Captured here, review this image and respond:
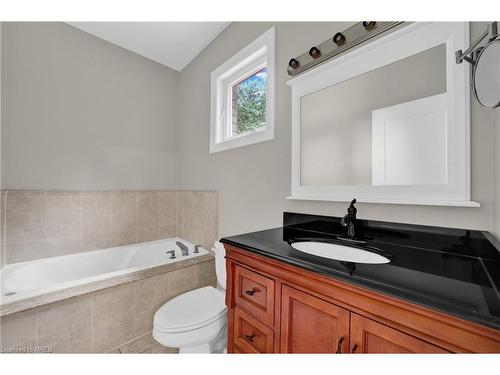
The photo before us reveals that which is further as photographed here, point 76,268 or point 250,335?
point 76,268

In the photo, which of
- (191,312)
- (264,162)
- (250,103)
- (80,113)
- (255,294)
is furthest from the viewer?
(80,113)

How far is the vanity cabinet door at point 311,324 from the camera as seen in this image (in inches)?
24.3

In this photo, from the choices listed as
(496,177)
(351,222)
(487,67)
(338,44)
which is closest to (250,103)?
(338,44)

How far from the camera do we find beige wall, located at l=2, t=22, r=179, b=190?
1768mm

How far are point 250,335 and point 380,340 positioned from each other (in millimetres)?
552

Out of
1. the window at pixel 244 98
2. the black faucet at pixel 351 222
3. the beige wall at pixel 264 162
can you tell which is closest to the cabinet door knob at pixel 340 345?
the black faucet at pixel 351 222

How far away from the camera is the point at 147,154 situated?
2549mm

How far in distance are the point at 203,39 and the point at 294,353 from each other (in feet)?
8.70

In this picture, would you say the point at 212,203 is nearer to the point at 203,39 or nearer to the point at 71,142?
the point at 71,142

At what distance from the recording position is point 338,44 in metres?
1.14

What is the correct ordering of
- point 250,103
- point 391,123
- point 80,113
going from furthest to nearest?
point 80,113 < point 250,103 < point 391,123

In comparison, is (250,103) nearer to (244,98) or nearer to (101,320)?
(244,98)

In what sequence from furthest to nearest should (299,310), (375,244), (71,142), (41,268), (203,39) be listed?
(203,39)
(71,142)
(41,268)
(375,244)
(299,310)
